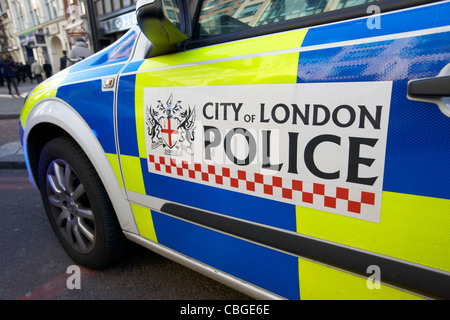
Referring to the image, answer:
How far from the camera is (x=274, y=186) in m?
0.90

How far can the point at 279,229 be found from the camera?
0.92 meters

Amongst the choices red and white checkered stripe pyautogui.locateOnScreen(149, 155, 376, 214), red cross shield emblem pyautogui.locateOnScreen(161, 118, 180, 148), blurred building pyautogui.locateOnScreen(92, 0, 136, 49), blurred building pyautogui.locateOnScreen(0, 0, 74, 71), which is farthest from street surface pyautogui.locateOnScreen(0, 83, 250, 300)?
blurred building pyautogui.locateOnScreen(0, 0, 74, 71)

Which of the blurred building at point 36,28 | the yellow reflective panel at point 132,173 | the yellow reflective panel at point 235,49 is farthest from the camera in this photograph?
the blurred building at point 36,28

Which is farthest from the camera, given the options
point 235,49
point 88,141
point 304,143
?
point 88,141

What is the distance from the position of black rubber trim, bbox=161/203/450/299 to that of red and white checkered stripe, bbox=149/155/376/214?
0.38 ft

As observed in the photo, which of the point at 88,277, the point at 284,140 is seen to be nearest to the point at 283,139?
the point at 284,140

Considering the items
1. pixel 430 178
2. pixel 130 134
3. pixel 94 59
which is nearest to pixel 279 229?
pixel 430 178

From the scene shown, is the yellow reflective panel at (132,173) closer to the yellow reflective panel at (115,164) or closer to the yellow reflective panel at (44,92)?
the yellow reflective panel at (115,164)

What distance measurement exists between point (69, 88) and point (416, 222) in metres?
1.55

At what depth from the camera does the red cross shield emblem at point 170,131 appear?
3.63 feet

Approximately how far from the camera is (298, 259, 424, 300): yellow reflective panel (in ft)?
2.61

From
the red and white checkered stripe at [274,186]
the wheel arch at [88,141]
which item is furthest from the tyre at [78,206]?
the red and white checkered stripe at [274,186]

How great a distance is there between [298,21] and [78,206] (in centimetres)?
146

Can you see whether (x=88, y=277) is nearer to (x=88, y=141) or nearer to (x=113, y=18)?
(x=88, y=141)
